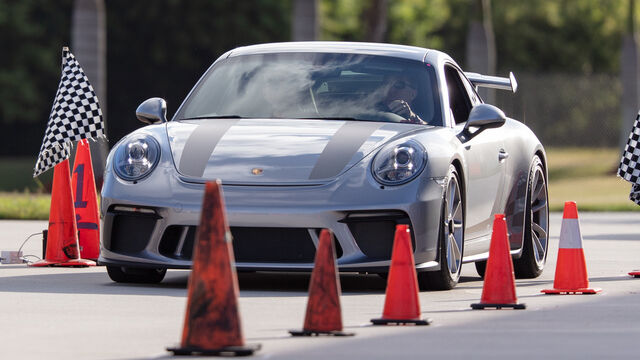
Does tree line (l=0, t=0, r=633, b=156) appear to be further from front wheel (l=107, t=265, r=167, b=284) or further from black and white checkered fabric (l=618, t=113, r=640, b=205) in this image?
front wheel (l=107, t=265, r=167, b=284)

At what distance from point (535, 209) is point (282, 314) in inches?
141

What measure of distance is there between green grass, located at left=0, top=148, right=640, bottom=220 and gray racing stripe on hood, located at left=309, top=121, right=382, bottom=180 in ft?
39.6

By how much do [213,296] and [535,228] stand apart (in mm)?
5156

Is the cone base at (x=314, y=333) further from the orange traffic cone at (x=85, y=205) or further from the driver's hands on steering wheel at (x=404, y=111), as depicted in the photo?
the orange traffic cone at (x=85, y=205)

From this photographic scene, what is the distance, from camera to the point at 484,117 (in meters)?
9.72

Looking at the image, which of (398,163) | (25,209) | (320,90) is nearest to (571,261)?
(398,163)

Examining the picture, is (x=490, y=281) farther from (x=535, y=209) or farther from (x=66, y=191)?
(x=66, y=191)

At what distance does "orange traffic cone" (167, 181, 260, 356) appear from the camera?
20.0 feet

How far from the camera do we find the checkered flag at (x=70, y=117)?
11133 millimetres

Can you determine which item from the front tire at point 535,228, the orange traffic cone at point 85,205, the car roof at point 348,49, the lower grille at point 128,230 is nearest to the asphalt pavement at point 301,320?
the front tire at point 535,228

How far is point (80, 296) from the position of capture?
8.66 m

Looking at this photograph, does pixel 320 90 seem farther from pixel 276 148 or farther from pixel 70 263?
pixel 70 263

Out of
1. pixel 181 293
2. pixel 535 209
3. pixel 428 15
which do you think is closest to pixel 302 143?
pixel 181 293

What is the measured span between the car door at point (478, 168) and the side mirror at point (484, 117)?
13cm
